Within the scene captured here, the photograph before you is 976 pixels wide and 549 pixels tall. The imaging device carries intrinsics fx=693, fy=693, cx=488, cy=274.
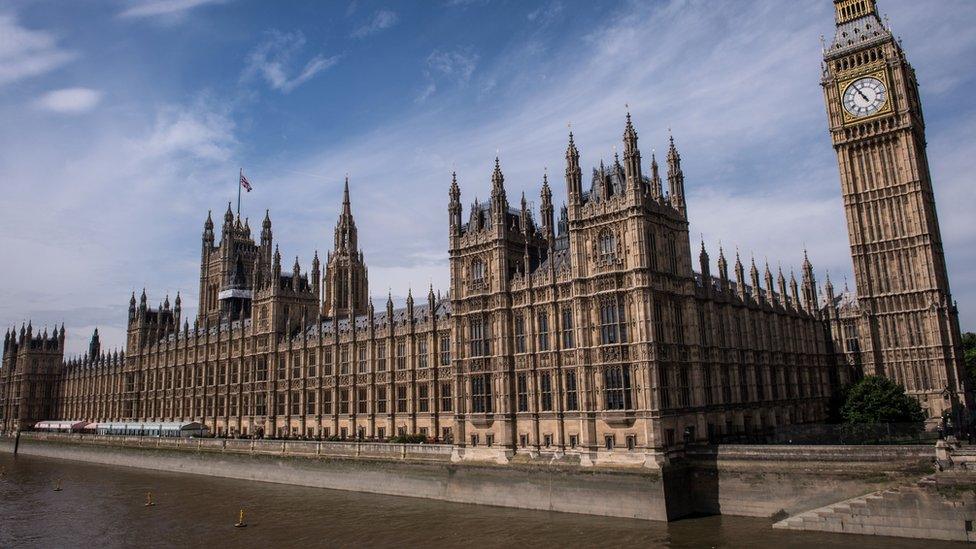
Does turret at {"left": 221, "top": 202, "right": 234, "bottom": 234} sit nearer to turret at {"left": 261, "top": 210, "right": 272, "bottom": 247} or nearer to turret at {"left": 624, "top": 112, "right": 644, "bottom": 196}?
turret at {"left": 261, "top": 210, "right": 272, "bottom": 247}

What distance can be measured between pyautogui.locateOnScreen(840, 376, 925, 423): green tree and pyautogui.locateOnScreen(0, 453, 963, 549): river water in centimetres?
3017

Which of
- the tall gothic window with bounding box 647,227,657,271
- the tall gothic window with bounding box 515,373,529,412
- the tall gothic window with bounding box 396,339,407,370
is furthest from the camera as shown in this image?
the tall gothic window with bounding box 396,339,407,370

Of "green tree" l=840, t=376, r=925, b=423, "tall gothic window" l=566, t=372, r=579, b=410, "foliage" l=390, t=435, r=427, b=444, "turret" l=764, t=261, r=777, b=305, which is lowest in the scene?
"foliage" l=390, t=435, r=427, b=444

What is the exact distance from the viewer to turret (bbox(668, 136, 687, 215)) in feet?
191

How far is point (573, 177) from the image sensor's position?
187 feet

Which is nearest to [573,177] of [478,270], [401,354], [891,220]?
[478,270]

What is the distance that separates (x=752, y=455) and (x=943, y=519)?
11139 mm

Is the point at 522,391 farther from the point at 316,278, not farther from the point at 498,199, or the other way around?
the point at 316,278

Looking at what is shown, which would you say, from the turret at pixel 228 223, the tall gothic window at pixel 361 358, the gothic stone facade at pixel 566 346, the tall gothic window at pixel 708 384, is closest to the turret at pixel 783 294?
the gothic stone facade at pixel 566 346

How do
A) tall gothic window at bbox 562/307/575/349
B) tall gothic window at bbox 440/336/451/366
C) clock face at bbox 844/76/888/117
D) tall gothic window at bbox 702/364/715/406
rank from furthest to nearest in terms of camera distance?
clock face at bbox 844/76/888/117 → tall gothic window at bbox 440/336/451/366 → tall gothic window at bbox 702/364/715/406 → tall gothic window at bbox 562/307/575/349

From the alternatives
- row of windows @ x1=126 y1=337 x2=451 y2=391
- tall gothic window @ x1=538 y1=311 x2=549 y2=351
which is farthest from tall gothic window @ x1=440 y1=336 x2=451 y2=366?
tall gothic window @ x1=538 y1=311 x2=549 y2=351

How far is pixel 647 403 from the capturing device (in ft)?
161

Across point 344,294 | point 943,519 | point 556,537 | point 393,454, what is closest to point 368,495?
point 393,454

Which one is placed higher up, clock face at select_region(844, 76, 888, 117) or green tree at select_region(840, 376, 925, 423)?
clock face at select_region(844, 76, 888, 117)
